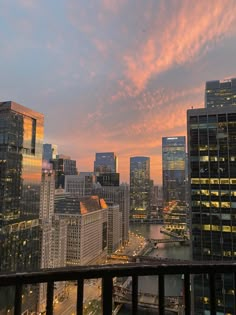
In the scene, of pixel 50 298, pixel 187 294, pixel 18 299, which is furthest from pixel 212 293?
pixel 18 299

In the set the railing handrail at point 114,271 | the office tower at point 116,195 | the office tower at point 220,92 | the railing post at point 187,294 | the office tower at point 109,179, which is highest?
the office tower at point 220,92

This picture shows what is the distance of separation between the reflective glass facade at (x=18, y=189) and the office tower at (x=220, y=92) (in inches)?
3303

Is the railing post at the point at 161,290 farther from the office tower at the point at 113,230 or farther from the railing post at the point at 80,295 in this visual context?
the office tower at the point at 113,230

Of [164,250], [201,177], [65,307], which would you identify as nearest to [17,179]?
[65,307]

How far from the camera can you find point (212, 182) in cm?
3162

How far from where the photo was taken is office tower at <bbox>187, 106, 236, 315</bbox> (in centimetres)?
3053

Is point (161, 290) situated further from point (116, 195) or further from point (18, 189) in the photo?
point (116, 195)

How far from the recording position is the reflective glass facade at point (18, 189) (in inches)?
2147

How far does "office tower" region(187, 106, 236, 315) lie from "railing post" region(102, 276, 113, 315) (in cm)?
3134

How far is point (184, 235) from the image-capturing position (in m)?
114

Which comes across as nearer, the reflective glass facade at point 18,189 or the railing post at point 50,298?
the railing post at point 50,298

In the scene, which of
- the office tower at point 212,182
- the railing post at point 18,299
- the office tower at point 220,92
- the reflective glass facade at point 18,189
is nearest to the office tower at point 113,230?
the reflective glass facade at point 18,189

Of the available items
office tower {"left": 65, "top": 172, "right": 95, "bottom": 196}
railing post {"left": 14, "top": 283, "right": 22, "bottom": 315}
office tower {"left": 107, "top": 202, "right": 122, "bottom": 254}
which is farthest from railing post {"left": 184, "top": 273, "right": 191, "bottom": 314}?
office tower {"left": 65, "top": 172, "right": 95, "bottom": 196}

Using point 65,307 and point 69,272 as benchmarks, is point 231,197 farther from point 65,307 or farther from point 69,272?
point 65,307
